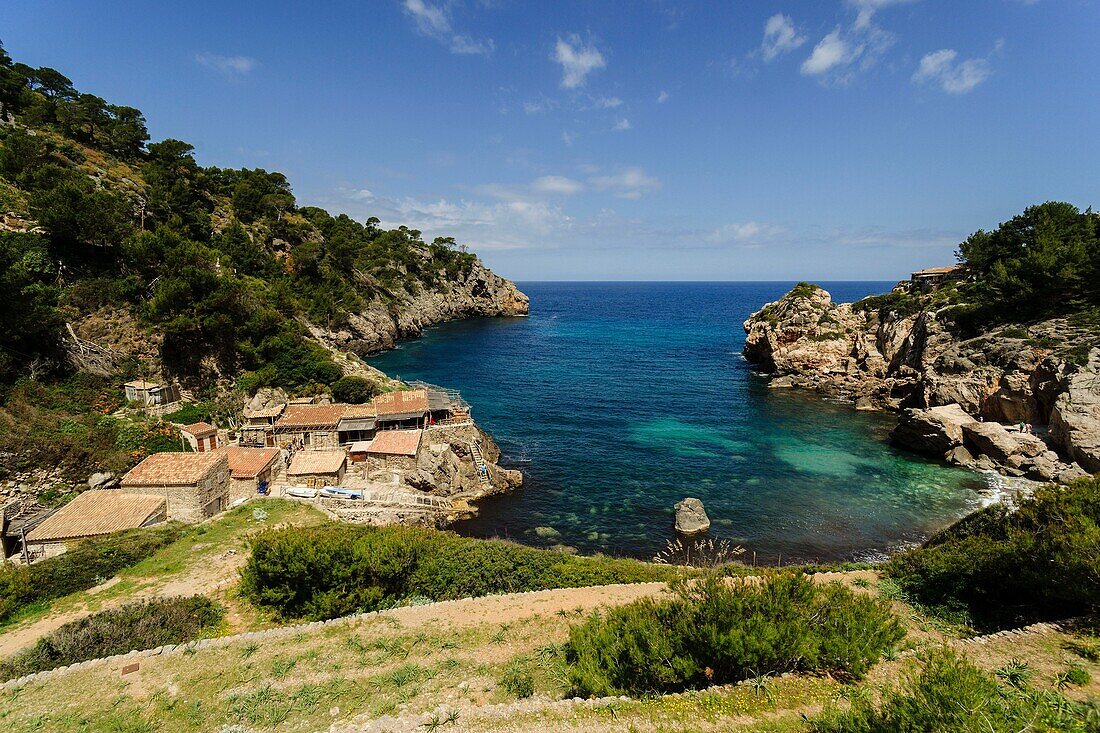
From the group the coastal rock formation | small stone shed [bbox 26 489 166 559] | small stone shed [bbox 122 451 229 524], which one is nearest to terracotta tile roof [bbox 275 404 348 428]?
small stone shed [bbox 122 451 229 524]

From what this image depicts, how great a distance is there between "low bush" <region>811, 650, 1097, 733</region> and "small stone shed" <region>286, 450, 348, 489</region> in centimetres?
2984

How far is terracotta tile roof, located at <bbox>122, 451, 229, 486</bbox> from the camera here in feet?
82.2

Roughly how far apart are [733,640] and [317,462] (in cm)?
2958

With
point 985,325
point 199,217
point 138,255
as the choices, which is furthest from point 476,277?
point 985,325

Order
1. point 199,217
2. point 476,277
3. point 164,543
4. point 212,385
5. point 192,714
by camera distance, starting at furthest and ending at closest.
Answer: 1. point 476,277
2. point 199,217
3. point 212,385
4. point 164,543
5. point 192,714

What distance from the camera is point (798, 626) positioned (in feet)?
35.7

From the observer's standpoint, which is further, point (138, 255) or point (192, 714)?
point (138, 255)

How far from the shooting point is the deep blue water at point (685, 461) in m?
29.8

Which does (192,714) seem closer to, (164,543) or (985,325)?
(164,543)

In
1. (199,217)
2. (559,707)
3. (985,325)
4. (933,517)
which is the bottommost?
(933,517)

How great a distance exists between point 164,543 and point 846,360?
249ft

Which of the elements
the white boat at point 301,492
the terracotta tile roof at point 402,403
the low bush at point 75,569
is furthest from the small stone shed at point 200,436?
the terracotta tile roof at point 402,403

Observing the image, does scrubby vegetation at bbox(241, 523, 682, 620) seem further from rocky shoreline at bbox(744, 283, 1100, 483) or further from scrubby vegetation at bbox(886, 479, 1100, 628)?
rocky shoreline at bbox(744, 283, 1100, 483)

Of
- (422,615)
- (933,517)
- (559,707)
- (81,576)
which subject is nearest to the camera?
(559,707)
